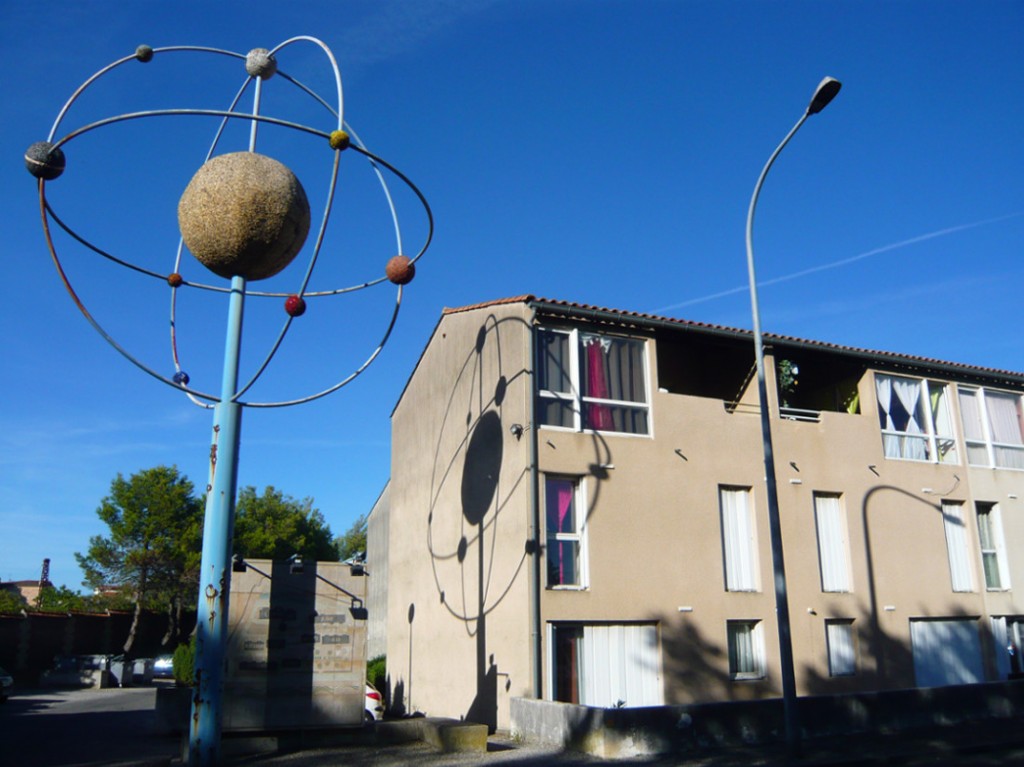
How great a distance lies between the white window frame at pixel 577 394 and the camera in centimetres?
1616

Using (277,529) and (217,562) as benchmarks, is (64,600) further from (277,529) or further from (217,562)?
(217,562)

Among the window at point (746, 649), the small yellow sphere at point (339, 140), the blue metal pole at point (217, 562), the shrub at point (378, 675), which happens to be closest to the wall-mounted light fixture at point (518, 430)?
the window at point (746, 649)

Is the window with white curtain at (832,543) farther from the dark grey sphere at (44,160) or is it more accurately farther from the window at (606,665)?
the dark grey sphere at (44,160)

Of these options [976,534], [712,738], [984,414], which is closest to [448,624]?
[712,738]

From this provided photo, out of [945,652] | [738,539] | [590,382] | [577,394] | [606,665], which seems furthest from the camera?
[945,652]

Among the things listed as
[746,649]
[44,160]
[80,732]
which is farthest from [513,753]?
[80,732]

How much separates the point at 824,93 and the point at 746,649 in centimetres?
994

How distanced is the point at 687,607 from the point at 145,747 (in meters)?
9.53

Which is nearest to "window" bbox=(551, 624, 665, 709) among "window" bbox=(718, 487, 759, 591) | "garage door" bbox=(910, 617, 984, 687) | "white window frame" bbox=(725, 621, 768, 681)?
"white window frame" bbox=(725, 621, 768, 681)

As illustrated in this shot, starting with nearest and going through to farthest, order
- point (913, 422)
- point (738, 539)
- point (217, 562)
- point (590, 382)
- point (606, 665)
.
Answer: point (217, 562)
point (606, 665)
point (590, 382)
point (738, 539)
point (913, 422)

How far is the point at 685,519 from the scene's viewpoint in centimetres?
1638

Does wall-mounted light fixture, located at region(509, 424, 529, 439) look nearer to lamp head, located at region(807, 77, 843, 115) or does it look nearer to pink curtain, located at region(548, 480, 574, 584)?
pink curtain, located at region(548, 480, 574, 584)

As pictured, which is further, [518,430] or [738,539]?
[738,539]

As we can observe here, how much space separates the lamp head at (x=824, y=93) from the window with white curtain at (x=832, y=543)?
8782mm
